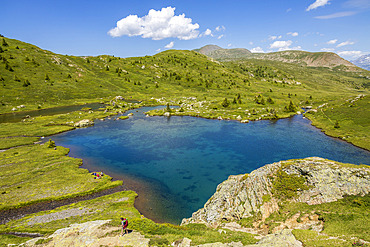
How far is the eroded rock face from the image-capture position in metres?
26.9

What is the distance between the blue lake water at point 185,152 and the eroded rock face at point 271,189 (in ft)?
29.7

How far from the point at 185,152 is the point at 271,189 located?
42.4 meters

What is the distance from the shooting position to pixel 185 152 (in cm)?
7088

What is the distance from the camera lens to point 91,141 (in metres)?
83.3

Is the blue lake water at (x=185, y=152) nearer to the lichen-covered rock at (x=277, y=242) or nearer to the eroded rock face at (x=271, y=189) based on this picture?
the eroded rock face at (x=271, y=189)

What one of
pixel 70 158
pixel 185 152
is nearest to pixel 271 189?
pixel 185 152

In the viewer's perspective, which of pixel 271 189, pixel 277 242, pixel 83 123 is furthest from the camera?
pixel 83 123

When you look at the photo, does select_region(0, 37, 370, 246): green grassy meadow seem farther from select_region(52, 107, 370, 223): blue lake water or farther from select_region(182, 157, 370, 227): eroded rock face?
select_region(52, 107, 370, 223): blue lake water

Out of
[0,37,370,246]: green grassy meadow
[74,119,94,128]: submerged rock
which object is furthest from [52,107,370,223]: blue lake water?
[0,37,370,246]: green grassy meadow

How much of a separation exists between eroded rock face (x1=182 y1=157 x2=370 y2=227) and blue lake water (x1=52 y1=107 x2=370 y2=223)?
29.7ft

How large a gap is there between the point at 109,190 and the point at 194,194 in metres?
23.6

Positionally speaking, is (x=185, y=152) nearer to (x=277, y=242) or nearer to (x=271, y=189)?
(x=271, y=189)

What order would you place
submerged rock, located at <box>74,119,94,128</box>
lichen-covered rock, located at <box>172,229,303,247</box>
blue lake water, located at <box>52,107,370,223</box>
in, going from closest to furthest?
lichen-covered rock, located at <box>172,229,303,247</box> → blue lake water, located at <box>52,107,370,223</box> → submerged rock, located at <box>74,119,94,128</box>

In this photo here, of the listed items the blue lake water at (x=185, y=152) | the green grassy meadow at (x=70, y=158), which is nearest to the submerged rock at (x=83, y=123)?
the green grassy meadow at (x=70, y=158)
